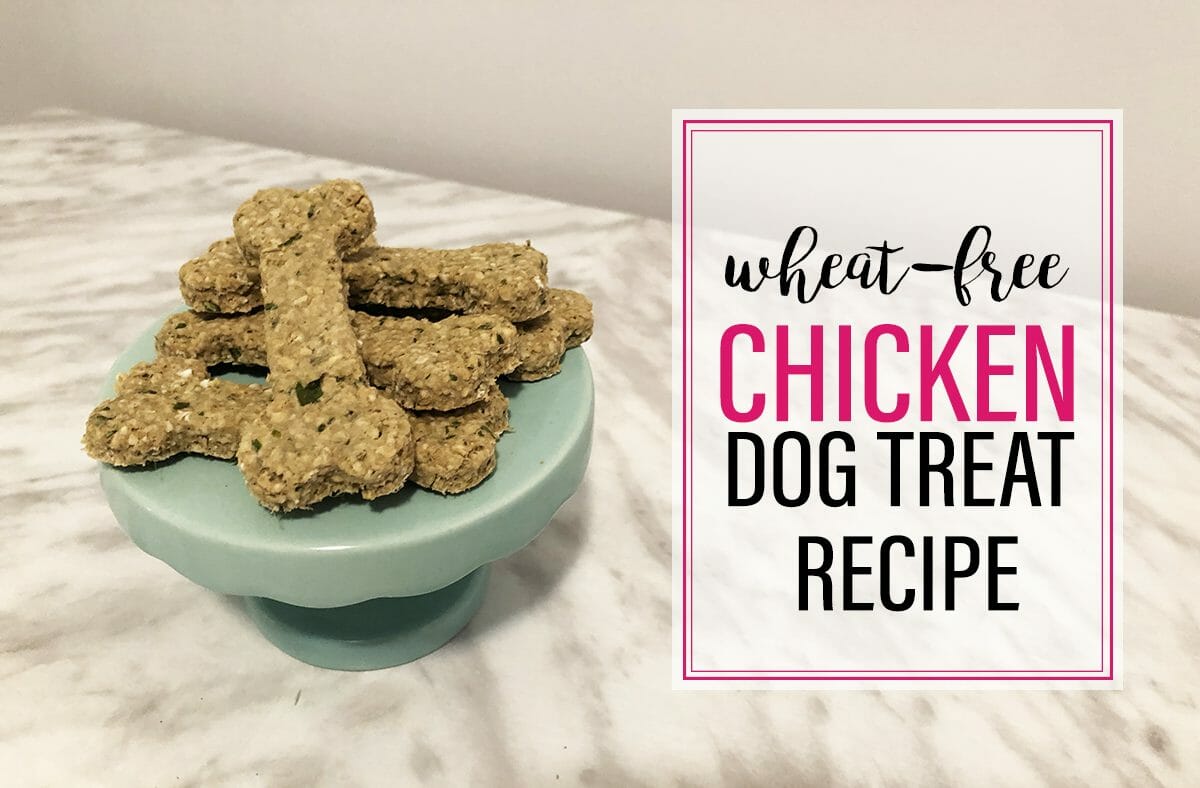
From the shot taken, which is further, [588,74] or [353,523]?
[588,74]

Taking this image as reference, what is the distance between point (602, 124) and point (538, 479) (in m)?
0.57

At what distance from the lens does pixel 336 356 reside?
445 mm

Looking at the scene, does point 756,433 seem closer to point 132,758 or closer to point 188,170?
point 132,758

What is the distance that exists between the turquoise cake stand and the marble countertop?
4.5 inches

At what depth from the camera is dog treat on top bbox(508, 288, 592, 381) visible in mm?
510

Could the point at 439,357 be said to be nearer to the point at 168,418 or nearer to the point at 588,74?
the point at 168,418

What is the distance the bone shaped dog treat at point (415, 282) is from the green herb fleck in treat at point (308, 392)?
85 millimetres

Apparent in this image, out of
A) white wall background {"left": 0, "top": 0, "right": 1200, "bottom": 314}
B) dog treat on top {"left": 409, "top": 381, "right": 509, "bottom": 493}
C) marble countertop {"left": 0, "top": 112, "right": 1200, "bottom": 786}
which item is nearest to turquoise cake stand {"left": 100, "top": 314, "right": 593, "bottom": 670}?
dog treat on top {"left": 409, "top": 381, "right": 509, "bottom": 493}

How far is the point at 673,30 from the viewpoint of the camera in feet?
2.91

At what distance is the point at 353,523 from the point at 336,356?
75mm

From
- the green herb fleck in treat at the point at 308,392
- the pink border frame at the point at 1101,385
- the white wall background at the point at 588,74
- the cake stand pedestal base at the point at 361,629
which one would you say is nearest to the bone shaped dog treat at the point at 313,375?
the green herb fleck in treat at the point at 308,392

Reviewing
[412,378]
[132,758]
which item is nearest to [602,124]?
[412,378]

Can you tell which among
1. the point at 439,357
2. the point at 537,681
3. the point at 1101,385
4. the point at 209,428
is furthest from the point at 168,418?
the point at 1101,385

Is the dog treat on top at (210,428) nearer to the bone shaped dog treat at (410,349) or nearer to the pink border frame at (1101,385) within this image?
the bone shaped dog treat at (410,349)
